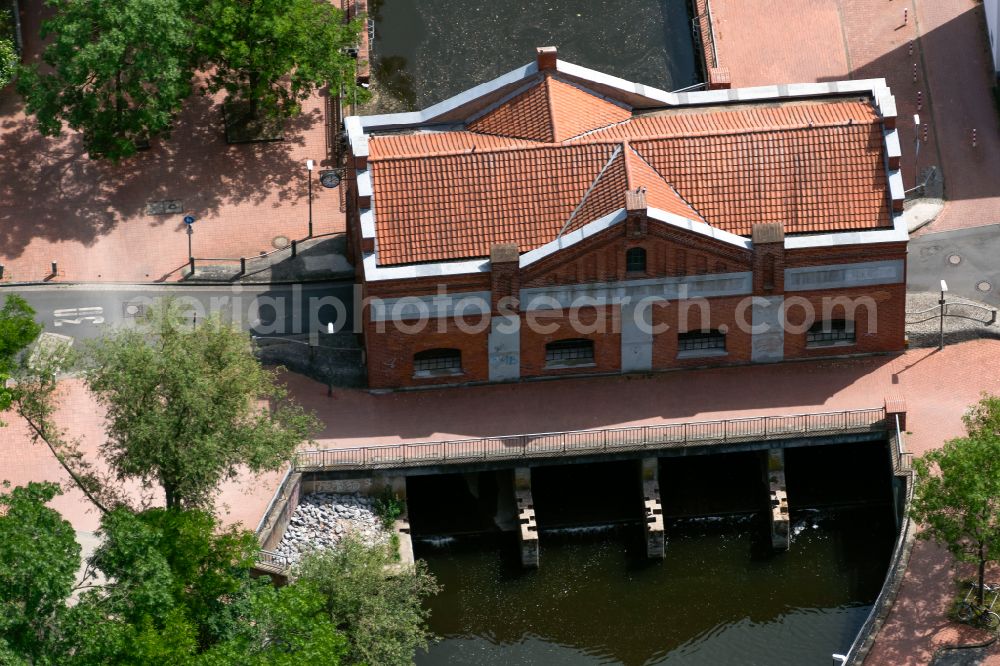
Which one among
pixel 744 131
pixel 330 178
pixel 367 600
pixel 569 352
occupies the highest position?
pixel 744 131

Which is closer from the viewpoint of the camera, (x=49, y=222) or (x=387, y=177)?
(x=387, y=177)

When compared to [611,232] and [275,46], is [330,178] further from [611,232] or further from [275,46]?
[611,232]

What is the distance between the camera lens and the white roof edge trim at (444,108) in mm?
104062

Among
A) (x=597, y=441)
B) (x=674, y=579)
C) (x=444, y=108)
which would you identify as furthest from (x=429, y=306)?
(x=674, y=579)

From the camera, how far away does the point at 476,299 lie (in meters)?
101

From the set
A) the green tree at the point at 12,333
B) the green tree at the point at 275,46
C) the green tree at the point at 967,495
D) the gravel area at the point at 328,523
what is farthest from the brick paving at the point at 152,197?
the green tree at the point at 967,495

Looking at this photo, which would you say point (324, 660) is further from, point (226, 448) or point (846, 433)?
point (846, 433)

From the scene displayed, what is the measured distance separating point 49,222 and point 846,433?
3437 centimetres

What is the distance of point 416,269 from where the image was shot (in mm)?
100250

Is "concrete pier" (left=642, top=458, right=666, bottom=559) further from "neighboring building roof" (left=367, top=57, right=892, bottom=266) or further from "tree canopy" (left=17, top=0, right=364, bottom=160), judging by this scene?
"tree canopy" (left=17, top=0, right=364, bottom=160)

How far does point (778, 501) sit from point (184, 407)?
24.2 m

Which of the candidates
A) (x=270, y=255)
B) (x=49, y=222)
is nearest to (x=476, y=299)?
(x=270, y=255)

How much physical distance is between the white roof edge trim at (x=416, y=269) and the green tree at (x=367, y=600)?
34.3 ft

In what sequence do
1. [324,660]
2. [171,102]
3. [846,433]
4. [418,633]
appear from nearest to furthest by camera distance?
[324,660] → [418,633] → [846,433] → [171,102]
